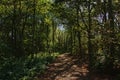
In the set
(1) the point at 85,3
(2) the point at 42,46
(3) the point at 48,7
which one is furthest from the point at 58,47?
(1) the point at 85,3

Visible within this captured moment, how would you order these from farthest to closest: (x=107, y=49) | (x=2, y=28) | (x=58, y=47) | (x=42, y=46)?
(x=58, y=47), (x=42, y=46), (x=2, y=28), (x=107, y=49)

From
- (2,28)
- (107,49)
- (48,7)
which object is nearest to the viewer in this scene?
(107,49)

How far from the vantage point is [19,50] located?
3794cm

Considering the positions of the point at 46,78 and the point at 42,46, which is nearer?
the point at 46,78

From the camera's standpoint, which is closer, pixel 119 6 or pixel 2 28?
pixel 119 6

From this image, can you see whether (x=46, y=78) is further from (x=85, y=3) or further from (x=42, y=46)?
(x=42, y=46)

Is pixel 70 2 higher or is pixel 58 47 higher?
pixel 70 2

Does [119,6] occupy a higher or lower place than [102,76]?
higher

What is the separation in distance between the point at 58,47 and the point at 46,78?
46.3 metres

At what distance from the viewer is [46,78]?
1895cm

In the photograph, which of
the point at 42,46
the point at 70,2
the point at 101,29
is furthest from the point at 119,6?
the point at 42,46

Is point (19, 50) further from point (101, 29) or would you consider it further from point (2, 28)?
point (101, 29)

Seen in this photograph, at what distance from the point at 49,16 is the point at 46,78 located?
67.4 feet

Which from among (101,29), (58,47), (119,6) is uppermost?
(119,6)
